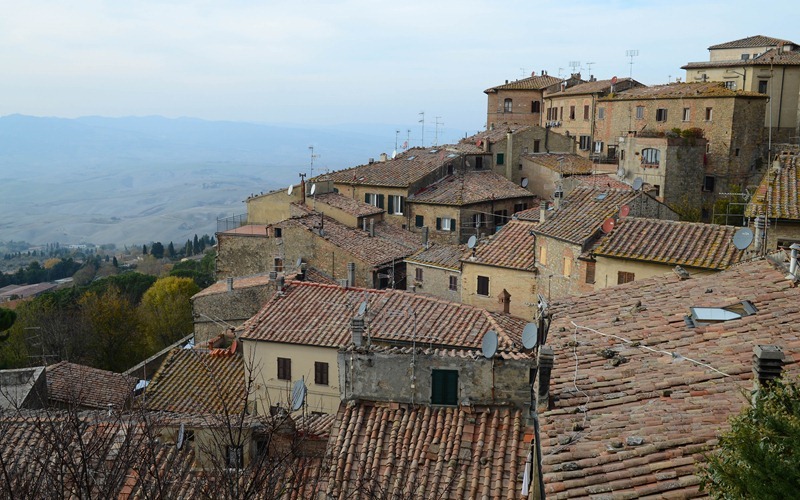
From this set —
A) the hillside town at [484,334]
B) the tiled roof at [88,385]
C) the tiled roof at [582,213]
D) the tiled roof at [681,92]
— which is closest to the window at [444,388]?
the hillside town at [484,334]

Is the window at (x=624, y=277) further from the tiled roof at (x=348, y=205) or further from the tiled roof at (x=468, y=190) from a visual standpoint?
the tiled roof at (x=468, y=190)

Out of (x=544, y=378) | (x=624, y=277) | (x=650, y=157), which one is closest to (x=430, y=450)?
(x=544, y=378)

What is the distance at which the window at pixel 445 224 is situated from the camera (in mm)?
38969

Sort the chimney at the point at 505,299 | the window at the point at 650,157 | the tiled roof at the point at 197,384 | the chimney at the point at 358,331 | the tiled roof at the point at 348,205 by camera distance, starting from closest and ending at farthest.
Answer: the chimney at the point at 358,331
the tiled roof at the point at 197,384
the chimney at the point at 505,299
the tiled roof at the point at 348,205
the window at the point at 650,157

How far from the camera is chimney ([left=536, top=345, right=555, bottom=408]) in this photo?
9468 millimetres

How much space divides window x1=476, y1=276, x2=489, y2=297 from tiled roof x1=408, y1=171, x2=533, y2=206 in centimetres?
1195

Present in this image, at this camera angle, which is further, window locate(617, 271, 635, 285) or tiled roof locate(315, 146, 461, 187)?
tiled roof locate(315, 146, 461, 187)

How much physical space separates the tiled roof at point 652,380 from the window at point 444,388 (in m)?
1.94

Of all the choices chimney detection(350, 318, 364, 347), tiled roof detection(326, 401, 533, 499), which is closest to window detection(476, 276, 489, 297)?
chimney detection(350, 318, 364, 347)

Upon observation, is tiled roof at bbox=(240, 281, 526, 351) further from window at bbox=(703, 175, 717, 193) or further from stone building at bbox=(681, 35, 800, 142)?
stone building at bbox=(681, 35, 800, 142)

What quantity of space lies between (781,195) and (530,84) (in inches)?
1668

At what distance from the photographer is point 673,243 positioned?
63.7 ft

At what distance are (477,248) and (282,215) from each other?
1525 centimetres

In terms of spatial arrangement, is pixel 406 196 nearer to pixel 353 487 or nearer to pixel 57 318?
pixel 57 318
